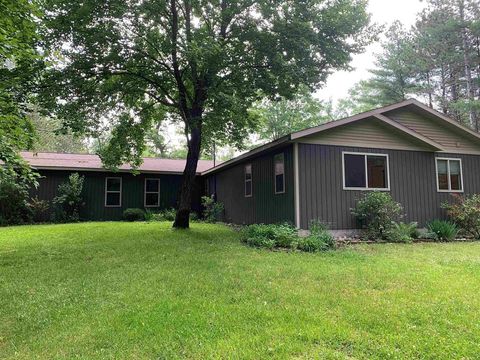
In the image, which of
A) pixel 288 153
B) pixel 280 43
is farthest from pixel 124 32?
pixel 288 153

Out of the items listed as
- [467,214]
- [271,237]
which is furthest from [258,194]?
[467,214]

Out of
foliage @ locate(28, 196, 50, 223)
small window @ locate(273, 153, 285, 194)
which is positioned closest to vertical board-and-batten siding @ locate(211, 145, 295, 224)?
small window @ locate(273, 153, 285, 194)

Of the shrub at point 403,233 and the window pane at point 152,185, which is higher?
the window pane at point 152,185

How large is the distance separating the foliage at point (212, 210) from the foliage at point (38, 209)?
7.01m

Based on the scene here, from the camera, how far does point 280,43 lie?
10.2 metres

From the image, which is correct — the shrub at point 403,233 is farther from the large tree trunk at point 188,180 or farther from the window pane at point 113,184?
the window pane at point 113,184

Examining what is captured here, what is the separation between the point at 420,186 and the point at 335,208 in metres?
3.28

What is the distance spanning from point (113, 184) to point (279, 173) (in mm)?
9608

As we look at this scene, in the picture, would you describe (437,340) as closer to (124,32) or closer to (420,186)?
(420,186)

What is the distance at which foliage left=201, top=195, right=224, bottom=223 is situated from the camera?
1639 cm

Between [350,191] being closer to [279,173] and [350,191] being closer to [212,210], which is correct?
[279,173]

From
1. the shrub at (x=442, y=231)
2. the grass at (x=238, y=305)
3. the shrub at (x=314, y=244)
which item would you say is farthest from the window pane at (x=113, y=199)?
the shrub at (x=442, y=231)

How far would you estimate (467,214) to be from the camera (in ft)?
35.1

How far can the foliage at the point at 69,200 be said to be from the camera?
1559 cm
